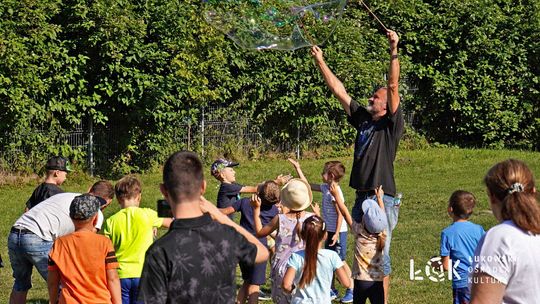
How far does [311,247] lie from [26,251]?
2.65m

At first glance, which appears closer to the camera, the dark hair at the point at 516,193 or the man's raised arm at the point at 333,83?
the dark hair at the point at 516,193

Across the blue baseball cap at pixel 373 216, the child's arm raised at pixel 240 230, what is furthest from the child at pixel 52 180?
the child's arm raised at pixel 240 230

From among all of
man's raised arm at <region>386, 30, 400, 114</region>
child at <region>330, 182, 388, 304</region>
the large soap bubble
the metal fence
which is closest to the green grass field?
the metal fence

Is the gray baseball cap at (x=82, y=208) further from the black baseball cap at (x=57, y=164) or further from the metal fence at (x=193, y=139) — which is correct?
the metal fence at (x=193, y=139)

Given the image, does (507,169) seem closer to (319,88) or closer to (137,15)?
(137,15)

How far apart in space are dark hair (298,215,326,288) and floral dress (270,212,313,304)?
27cm

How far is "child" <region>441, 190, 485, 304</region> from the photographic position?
6980 mm

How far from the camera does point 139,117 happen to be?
1752 centimetres

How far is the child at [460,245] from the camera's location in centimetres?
698

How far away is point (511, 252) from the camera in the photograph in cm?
389

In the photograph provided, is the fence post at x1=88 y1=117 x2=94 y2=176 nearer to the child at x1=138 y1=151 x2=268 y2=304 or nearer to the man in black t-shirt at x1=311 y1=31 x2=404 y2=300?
the man in black t-shirt at x1=311 y1=31 x2=404 y2=300

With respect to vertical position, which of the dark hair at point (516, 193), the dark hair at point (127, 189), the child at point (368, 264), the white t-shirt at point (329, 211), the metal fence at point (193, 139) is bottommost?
the child at point (368, 264)

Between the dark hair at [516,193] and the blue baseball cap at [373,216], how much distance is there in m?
2.94

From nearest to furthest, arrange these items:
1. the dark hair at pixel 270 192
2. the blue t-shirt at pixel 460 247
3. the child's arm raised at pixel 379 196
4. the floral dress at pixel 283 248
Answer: the floral dress at pixel 283 248, the blue t-shirt at pixel 460 247, the child's arm raised at pixel 379 196, the dark hair at pixel 270 192
